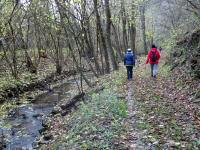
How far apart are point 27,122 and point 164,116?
9164 millimetres

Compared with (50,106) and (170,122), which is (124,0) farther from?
(170,122)

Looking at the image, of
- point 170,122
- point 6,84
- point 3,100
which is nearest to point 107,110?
point 170,122

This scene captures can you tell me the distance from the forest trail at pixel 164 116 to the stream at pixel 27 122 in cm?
459

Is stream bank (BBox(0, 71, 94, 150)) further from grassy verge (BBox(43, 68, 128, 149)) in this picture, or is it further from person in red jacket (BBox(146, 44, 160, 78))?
person in red jacket (BBox(146, 44, 160, 78))

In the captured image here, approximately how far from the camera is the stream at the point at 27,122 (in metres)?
14.1

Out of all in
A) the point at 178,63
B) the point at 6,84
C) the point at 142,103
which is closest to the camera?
the point at 142,103

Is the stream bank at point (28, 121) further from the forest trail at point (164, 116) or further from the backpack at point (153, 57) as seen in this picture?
the backpack at point (153, 57)

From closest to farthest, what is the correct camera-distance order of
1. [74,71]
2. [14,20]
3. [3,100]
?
[3,100] < [14,20] < [74,71]

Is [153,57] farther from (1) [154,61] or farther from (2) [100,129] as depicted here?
(2) [100,129]

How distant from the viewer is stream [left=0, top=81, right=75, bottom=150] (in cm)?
1407

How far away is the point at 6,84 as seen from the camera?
2523 centimetres

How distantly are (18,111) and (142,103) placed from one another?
32.4ft

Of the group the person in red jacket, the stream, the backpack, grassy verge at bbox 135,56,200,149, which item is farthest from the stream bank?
the backpack

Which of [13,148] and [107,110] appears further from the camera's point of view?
[13,148]
